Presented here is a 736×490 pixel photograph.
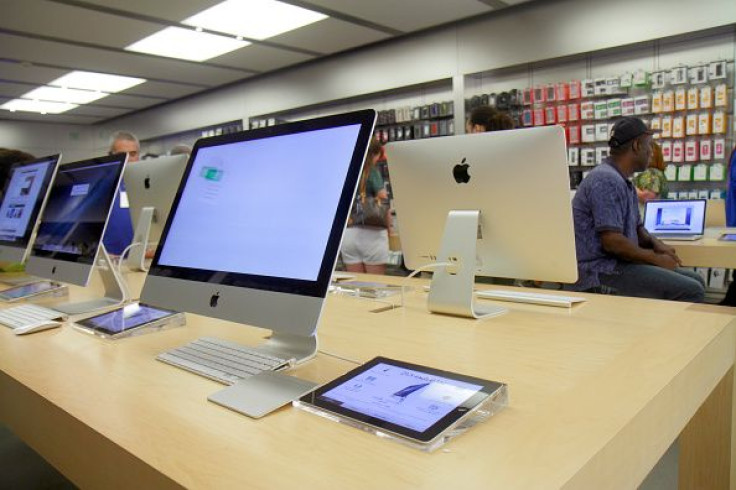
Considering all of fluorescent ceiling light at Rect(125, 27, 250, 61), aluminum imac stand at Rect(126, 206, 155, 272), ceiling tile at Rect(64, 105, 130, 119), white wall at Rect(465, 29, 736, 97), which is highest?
fluorescent ceiling light at Rect(125, 27, 250, 61)

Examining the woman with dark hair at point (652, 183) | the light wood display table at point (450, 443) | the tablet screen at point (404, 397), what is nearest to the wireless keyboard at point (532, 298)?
the light wood display table at point (450, 443)

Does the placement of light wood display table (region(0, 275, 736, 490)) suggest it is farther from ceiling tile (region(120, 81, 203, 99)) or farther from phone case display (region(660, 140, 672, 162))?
ceiling tile (region(120, 81, 203, 99))

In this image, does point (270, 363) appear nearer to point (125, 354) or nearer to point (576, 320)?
point (125, 354)

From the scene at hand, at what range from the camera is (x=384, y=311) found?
1521mm

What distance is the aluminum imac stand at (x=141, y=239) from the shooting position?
223cm

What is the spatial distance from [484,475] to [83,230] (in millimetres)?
1491

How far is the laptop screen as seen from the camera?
10.9 ft

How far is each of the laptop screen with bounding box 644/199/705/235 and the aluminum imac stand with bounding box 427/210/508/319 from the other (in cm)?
244

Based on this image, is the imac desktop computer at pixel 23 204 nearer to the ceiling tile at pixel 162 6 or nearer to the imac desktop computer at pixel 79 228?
the imac desktop computer at pixel 79 228

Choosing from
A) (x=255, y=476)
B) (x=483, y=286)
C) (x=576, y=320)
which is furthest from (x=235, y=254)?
(x=483, y=286)

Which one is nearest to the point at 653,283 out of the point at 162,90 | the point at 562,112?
the point at 562,112

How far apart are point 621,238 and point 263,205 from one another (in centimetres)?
196

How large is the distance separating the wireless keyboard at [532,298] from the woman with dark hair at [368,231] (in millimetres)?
2090

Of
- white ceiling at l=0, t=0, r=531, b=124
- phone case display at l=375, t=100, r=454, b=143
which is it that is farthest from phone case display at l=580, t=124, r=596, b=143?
white ceiling at l=0, t=0, r=531, b=124
